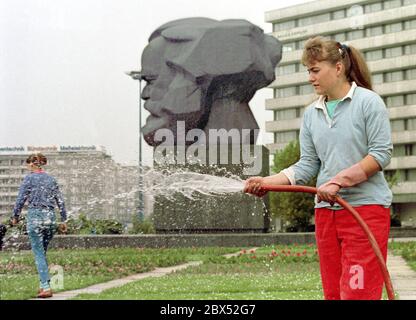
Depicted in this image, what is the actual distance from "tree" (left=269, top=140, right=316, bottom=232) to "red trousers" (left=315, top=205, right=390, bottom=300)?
63.2ft

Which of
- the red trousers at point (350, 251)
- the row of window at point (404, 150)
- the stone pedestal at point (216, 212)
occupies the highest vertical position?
the row of window at point (404, 150)

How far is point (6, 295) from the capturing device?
A: 17.0ft

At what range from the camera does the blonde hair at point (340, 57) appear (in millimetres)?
2367

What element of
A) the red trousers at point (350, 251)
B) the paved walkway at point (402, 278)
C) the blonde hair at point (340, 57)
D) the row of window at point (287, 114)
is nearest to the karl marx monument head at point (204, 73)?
the paved walkway at point (402, 278)

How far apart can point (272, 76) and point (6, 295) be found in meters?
6.89

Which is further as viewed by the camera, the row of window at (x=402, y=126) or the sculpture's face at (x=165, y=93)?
the row of window at (x=402, y=126)

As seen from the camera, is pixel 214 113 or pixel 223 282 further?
pixel 214 113

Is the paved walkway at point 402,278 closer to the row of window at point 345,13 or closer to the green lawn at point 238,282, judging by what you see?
the green lawn at point 238,282

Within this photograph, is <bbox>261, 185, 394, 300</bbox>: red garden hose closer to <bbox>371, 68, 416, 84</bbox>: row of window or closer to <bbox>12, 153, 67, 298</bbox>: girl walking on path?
<bbox>12, 153, 67, 298</bbox>: girl walking on path

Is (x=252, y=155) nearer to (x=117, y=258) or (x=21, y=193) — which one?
(x=117, y=258)

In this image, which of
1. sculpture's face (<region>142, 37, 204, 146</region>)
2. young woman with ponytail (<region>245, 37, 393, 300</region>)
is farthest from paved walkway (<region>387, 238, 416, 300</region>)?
sculpture's face (<region>142, 37, 204, 146</region>)

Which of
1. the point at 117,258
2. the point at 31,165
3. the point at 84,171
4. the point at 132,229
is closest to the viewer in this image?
the point at 31,165

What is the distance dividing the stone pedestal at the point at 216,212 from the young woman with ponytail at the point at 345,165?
8.30 metres
